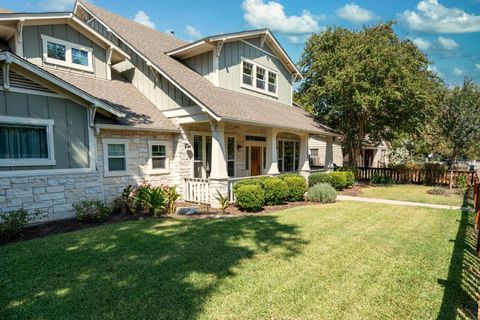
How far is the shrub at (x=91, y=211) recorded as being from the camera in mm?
8172

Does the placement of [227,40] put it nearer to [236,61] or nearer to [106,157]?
[236,61]

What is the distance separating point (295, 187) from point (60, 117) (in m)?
8.87

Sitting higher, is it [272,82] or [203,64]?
[203,64]

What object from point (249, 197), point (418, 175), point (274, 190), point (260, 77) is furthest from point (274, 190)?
point (418, 175)

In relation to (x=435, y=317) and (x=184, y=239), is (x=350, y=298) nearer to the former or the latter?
(x=435, y=317)

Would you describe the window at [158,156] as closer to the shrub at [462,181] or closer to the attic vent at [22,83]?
the attic vent at [22,83]

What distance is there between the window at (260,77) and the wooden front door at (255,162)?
3.50 metres

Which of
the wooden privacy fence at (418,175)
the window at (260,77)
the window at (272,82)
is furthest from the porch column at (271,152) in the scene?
the wooden privacy fence at (418,175)

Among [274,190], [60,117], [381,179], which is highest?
[60,117]

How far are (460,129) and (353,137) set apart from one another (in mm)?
6177

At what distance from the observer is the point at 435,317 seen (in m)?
3.48

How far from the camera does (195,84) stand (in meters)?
11.2

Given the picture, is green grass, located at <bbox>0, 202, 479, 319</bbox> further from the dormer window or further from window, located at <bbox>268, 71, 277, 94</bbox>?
window, located at <bbox>268, 71, 277, 94</bbox>

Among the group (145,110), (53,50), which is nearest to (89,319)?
(145,110)
